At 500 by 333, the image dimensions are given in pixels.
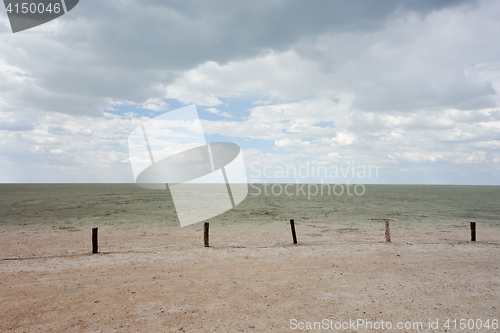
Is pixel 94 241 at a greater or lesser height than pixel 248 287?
greater

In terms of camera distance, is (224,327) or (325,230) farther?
(325,230)

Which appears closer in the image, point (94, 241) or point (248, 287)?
point (248, 287)

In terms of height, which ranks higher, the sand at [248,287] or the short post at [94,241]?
the short post at [94,241]

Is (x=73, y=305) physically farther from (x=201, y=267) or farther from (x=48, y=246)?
(x=48, y=246)

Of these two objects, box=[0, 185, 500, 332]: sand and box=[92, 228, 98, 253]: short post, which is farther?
box=[92, 228, 98, 253]: short post

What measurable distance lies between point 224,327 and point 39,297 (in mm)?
6226

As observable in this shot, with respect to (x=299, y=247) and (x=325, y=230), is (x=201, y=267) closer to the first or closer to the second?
(x=299, y=247)

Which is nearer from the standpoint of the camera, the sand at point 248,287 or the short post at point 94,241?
the sand at point 248,287

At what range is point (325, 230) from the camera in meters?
24.6

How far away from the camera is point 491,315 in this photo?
755cm

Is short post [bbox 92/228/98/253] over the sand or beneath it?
over

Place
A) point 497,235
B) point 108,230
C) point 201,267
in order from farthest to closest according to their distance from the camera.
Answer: point 108,230 < point 497,235 < point 201,267

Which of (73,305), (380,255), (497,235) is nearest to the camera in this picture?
(73,305)

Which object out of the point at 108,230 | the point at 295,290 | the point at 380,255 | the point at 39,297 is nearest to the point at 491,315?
the point at 295,290
